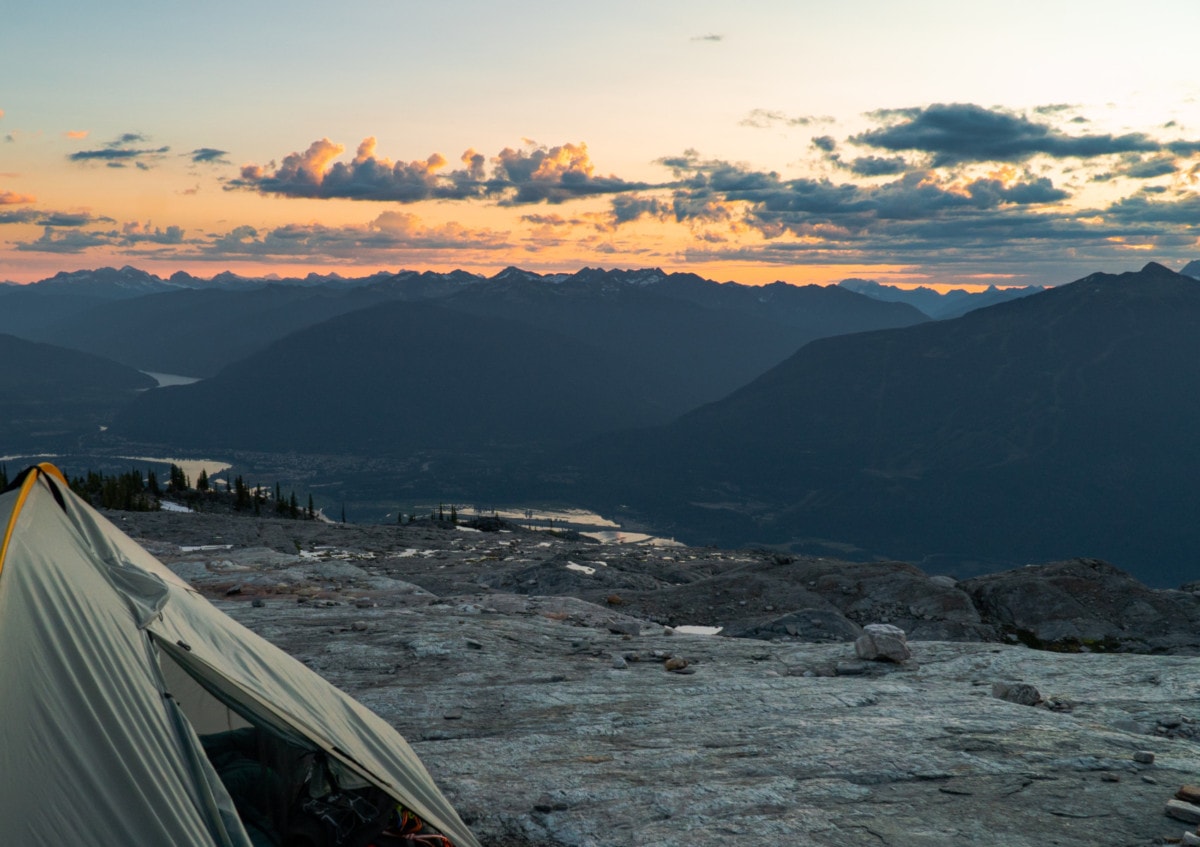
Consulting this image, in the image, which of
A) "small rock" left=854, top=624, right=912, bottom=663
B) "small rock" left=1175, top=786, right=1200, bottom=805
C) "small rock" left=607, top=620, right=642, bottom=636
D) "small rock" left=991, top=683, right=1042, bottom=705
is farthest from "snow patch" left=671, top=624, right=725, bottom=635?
"small rock" left=1175, top=786, right=1200, bottom=805

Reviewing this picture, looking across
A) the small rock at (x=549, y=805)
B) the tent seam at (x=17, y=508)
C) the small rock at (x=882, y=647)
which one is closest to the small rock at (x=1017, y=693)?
the small rock at (x=882, y=647)

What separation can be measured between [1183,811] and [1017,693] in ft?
20.3

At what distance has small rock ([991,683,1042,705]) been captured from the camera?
1513 cm

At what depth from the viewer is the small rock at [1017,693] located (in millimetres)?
15133

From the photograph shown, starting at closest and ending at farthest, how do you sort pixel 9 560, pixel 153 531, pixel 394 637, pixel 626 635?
pixel 9 560
pixel 394 637
pixel 626 635
pixel 153 531

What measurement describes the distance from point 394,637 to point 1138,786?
47.3 ft

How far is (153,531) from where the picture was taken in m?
46.2

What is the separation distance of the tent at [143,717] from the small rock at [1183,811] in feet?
24.7

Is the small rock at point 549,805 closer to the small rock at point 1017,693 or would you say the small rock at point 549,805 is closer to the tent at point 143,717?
the tent at point 143,717

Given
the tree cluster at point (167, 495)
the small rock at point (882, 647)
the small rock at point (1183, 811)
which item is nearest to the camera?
the small rock at point (1183, 811)

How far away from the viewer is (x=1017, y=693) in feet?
50.0

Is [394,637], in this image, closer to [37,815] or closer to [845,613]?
[37,815]

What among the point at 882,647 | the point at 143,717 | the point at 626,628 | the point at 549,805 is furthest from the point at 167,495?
the point at 143,717

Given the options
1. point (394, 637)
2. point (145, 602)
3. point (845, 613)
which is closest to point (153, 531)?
point (394, 637)
